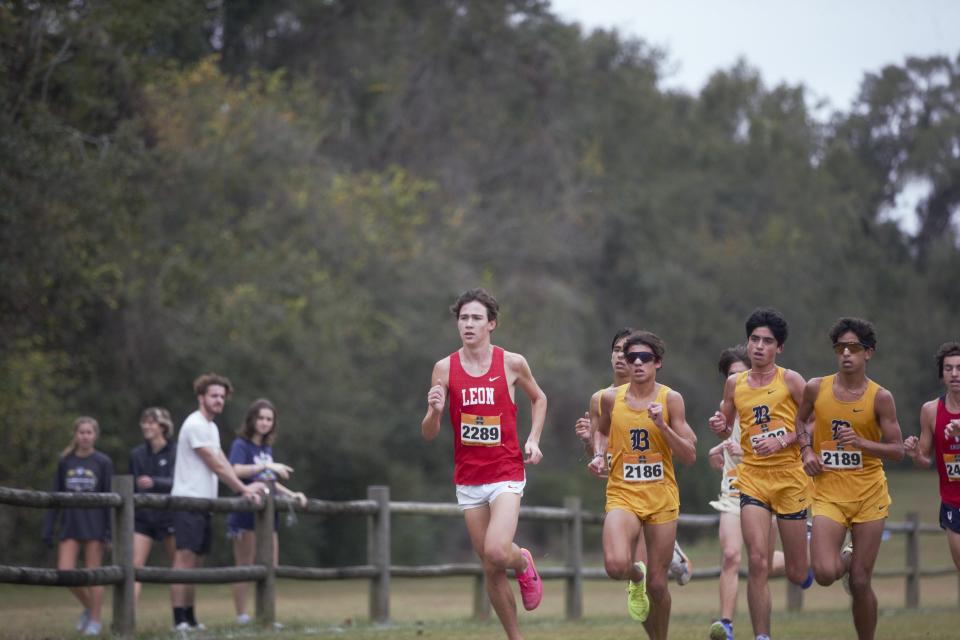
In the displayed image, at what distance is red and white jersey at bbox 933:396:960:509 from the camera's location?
9.48m

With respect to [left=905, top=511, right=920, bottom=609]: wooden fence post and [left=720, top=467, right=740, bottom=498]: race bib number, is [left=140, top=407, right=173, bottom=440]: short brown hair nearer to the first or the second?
[left=720, top=467, right=740, bottom=498]: race bib number

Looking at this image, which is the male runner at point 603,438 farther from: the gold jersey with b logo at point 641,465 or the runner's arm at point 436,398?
the runner's arm at point 436,398

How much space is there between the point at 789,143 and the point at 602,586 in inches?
987

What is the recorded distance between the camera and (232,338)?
88.9 ft

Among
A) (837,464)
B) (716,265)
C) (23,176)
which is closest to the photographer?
(837,464)

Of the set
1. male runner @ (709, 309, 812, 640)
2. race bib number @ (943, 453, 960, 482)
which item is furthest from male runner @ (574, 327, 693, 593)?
race bib number @ (943, 453, 960, 482)

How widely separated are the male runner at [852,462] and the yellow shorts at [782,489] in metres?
0.15

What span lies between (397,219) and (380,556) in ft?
67.0

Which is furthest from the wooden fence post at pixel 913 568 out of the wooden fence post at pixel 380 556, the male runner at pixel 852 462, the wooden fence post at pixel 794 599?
the male runner at pixel 852 462

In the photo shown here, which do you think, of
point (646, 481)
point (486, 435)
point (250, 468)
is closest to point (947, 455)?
point (646, 481)

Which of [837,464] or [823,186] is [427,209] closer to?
[823,186]

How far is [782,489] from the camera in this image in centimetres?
950

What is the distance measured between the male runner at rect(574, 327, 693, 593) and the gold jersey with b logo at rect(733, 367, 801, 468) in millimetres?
856

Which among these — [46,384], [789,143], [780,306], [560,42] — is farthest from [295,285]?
[789,143]
